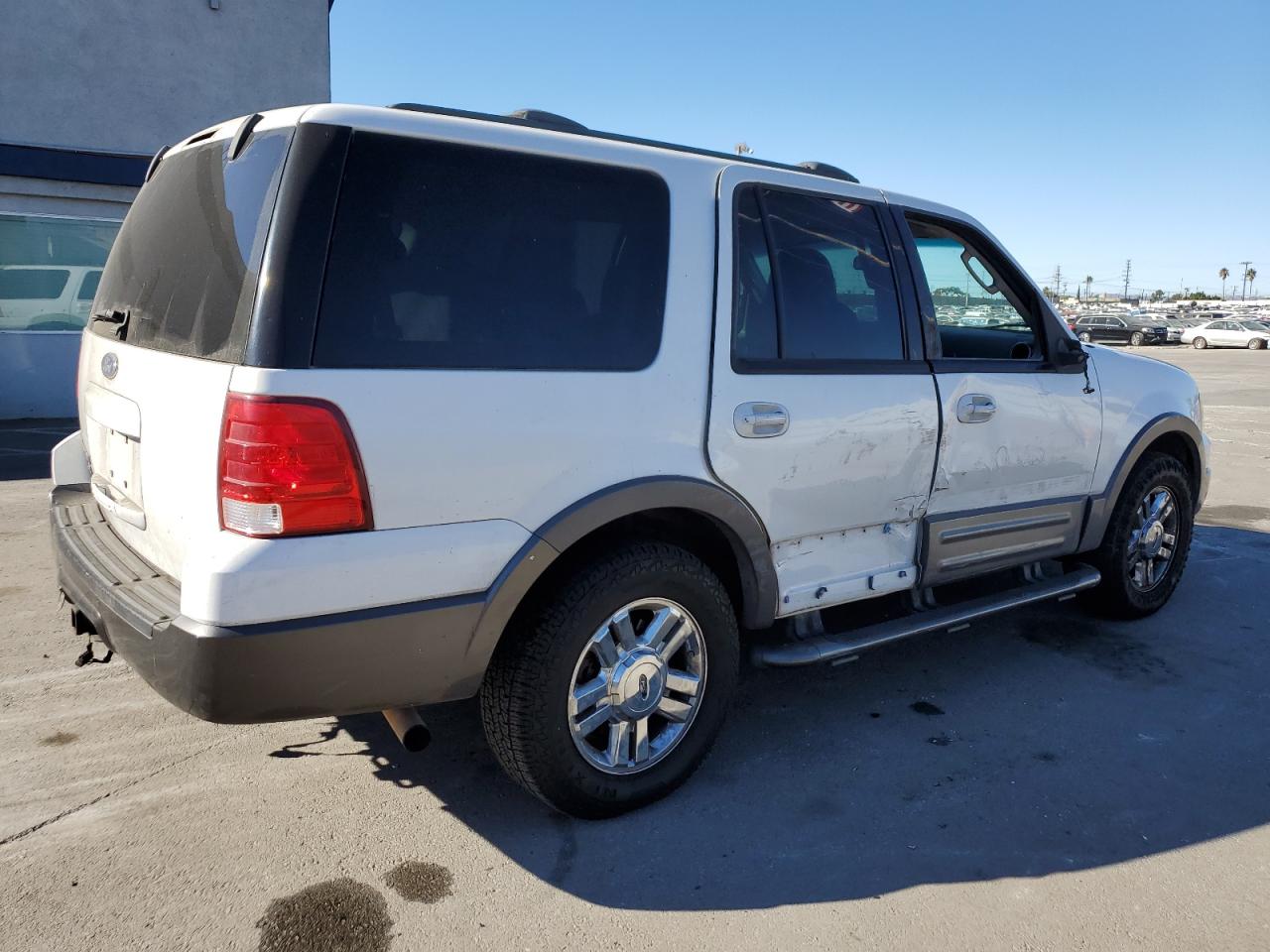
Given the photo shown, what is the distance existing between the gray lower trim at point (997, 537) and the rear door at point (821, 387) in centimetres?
11

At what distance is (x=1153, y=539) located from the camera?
4.81 meters

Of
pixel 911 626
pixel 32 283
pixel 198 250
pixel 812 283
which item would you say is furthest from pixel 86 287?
pixel 911 626

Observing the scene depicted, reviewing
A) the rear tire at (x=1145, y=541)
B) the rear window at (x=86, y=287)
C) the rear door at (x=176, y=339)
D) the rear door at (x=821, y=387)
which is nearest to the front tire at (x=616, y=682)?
the rear door at (x=821, y=387)

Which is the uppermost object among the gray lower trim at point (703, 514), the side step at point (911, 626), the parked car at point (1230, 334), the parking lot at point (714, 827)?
the parked car at point (1230, 334)

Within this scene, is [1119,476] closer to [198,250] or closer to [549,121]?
[549,121]

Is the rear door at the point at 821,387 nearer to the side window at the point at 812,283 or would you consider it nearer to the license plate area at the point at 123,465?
the side window at the point at 812,283

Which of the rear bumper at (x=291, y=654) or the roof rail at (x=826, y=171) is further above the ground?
the roof rail at (x=826, y=171)

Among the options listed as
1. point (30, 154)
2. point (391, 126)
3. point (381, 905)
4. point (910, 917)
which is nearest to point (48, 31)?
point (30, 154)

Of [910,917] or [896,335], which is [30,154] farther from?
[910,917]

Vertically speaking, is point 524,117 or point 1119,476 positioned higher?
point 524,117

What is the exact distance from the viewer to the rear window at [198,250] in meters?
2.38

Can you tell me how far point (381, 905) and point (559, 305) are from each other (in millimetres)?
1689

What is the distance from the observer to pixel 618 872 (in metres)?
2.73

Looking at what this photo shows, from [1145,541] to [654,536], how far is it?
2990mm
